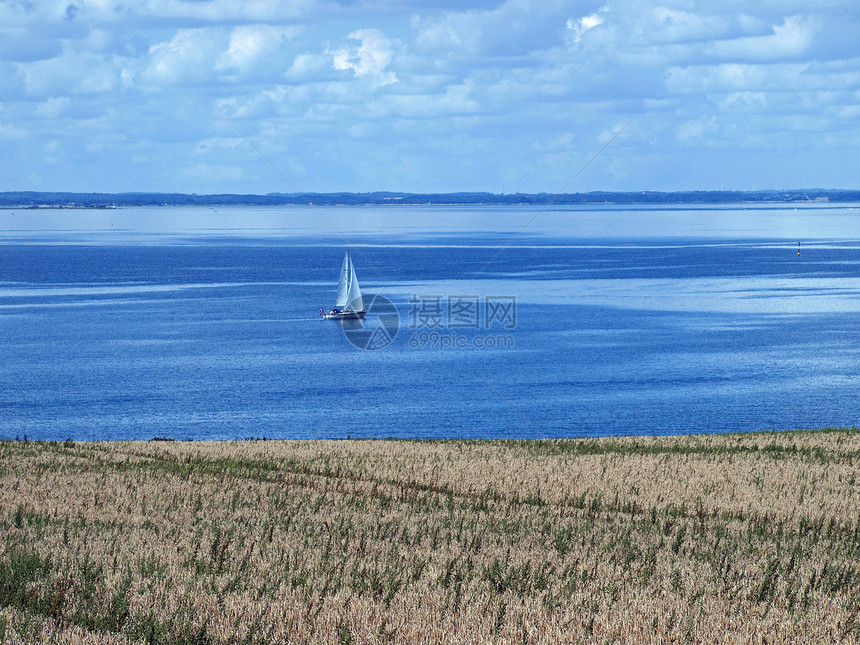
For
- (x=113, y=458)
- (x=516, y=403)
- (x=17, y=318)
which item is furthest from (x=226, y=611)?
(x=17, y=318)

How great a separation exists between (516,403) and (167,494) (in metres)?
42.7

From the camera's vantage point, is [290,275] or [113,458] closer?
[113,458]

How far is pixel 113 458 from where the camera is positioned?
95.7 feet

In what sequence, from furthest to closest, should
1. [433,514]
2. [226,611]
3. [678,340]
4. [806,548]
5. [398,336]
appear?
1. [398,336]
2. [678,340]
3. [433,514]
4. [806,548]
5. [226,611]

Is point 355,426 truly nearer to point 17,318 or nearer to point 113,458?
point 113,458

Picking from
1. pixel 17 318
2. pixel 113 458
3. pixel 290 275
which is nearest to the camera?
pixel 113 458
